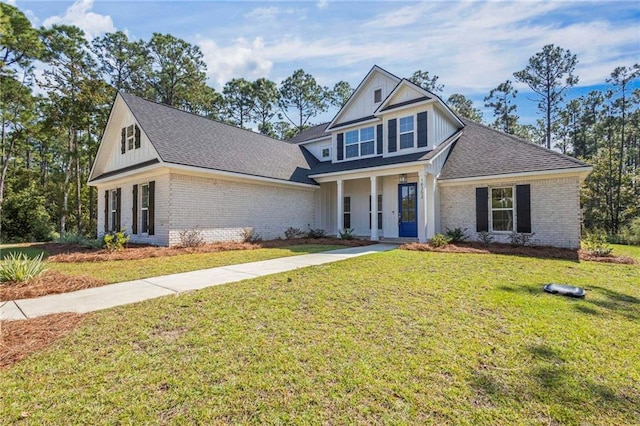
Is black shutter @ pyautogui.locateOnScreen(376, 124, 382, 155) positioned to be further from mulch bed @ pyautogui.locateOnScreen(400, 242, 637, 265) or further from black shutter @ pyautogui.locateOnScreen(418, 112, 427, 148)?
mulch bed @ pyautogui.locateOnScreen(400, 242, 637, 265)

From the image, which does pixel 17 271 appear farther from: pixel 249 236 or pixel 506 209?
pixel 506 209

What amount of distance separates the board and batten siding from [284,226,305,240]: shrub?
7.8 inches

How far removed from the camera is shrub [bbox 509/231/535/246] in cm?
1124

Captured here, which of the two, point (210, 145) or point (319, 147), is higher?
point (319, 147)

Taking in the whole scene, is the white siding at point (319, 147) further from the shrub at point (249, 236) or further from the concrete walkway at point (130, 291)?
the concrete walkway at point (130, 291)

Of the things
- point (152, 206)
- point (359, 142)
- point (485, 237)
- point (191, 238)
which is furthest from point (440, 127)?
point (152, 206)

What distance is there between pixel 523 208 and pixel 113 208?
1821cm

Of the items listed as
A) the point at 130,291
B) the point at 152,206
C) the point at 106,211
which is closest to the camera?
the point at 130,291

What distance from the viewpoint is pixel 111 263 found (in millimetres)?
8102

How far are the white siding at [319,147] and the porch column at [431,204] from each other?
302 inches

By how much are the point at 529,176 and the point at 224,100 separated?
1258 inches

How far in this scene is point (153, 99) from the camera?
28828 millimetres

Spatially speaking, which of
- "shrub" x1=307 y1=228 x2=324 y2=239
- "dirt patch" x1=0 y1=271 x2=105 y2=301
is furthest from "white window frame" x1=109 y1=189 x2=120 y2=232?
"dirt patch" x1=0 y1=271 x2=105 y2=301

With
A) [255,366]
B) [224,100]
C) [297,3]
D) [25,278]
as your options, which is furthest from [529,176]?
[224,100]
